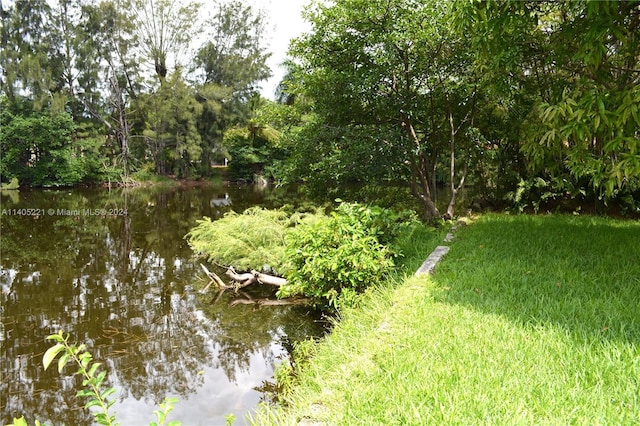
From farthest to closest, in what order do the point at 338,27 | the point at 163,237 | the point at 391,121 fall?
the point at 163,237
the point at 391,121
the point at 338,27

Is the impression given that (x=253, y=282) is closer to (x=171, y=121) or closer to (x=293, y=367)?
(x=293, y=367)

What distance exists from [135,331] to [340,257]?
2687 millimetres

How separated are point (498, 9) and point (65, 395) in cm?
533

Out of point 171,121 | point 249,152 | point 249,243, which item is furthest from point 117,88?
point 249,243

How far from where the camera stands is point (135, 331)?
5.11 meters

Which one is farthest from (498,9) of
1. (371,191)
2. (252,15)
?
(252,15)

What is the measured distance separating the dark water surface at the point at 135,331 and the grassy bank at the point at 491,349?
1125 millimetres

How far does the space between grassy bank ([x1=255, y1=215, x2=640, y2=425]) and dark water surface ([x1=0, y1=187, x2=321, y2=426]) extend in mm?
1125

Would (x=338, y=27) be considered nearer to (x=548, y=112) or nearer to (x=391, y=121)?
(x=391, y=121)

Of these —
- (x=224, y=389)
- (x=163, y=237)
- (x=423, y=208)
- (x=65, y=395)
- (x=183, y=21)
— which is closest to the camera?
(x=65, y=395)

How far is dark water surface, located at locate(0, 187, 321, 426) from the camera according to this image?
12.6 ft

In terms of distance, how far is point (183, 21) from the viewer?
27844mm

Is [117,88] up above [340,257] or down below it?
above

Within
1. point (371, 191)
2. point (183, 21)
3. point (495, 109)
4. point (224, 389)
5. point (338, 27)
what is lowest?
point (224, 389)
